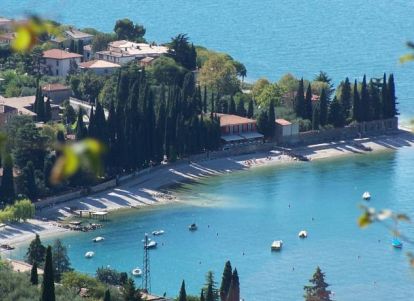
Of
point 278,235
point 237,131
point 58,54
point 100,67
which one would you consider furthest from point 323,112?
point 278,235

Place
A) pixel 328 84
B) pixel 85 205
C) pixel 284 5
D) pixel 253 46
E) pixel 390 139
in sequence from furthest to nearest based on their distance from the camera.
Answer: pixel 284 5 < pixel 253 46 < pixel 328 84 < pixel 390 139 < pixel 85 205

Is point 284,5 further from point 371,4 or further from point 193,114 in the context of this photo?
point 193,114

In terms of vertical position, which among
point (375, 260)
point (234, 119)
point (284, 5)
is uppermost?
point (284, 5)

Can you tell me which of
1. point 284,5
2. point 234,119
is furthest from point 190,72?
point 284,5

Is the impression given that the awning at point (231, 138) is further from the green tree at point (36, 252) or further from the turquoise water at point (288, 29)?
the green tree at point (36, 252)

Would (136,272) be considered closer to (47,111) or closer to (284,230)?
(284,230)

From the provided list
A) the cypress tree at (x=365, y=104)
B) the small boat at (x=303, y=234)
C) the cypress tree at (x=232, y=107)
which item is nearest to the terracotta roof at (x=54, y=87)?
the cypress tree at (x=232, y=107)

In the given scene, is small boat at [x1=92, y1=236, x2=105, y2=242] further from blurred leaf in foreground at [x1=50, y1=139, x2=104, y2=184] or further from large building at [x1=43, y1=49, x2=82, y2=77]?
blurred leaf in foreground at [x1=50, y1=139, x2=104, y2=184]
